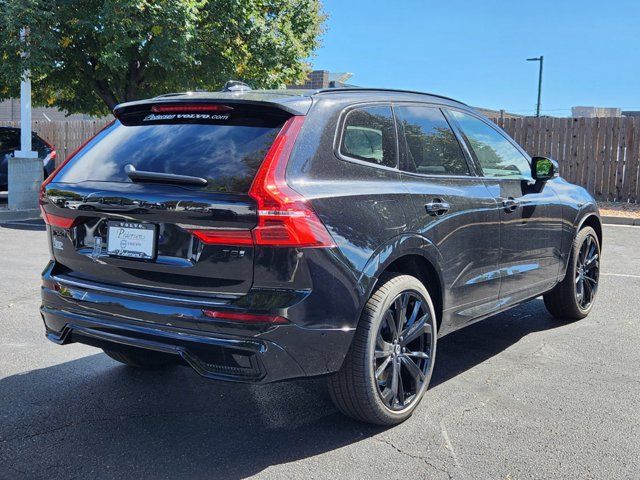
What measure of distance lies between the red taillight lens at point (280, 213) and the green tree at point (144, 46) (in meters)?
10.6

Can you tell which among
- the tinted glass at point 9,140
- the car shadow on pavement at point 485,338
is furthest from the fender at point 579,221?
the tinted glass at point 9,140

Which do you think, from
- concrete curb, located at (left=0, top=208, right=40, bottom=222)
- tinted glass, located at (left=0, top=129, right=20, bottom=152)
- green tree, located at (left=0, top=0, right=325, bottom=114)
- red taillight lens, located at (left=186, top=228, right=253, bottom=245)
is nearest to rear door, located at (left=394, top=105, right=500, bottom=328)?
red taillight lens, located at (left=186, top=228, right=253, bottom=245)

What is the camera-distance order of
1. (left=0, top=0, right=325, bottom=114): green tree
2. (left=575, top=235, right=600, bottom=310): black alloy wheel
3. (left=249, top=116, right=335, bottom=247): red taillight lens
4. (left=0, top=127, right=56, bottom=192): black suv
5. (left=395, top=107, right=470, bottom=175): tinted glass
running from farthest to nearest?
(left=0, top=127, right=56, bottom=192): black suv < (left=0, top=0, right=325, bottom=114): green tree < (left=575, top=235, right=600, bottom=310): black alloy wheel < (left=395, top=107, right=470, bottom=175): tinted glass < (left=249, top=116, right=335, bottom=247): red taillight lens

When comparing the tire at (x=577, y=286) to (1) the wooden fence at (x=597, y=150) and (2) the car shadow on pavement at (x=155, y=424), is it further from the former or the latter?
(1) the wooden fence at (x=597, y=150)

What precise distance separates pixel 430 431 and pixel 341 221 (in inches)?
48.3

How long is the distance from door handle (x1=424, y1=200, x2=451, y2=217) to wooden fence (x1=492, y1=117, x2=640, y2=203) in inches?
528

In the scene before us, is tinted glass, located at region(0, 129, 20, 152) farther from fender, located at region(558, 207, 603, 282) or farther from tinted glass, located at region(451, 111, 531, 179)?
fender, located at region(558, 207, 603, 282)

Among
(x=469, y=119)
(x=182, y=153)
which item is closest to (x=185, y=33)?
(x=469, y=119)

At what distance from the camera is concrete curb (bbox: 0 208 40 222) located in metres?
12.5

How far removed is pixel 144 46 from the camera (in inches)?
542

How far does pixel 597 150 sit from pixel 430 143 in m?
13.4

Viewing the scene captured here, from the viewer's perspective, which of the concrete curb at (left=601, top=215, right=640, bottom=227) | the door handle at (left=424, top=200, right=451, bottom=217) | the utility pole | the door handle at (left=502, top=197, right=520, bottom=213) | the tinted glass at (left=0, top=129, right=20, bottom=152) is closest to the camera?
the door handle at (left=424, top=200, right=451, bottom=217)

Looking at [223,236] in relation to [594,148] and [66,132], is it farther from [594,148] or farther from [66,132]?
[66,132]

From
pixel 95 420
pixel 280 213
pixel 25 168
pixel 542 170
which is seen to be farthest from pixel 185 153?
pixel 25 168
